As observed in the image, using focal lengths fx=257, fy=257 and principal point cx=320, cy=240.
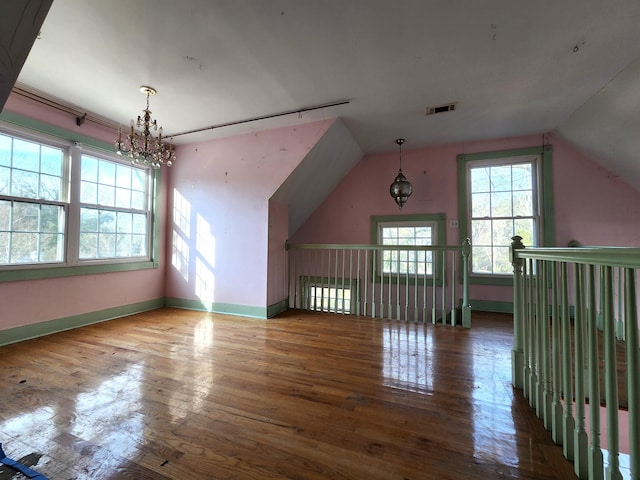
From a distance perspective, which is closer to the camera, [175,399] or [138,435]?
[138,435]

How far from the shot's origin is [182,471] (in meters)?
1.16

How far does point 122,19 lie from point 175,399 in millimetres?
2626

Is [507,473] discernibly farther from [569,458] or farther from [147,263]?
[147,263]

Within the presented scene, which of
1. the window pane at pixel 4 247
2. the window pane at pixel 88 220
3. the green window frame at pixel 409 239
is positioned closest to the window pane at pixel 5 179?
the window pane at pixel 4 247

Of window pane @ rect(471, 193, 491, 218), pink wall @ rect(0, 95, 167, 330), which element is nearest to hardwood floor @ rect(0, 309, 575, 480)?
pink wall @ rect(0, 95, 167, 330)

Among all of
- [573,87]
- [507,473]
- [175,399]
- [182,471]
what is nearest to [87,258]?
[175,399]

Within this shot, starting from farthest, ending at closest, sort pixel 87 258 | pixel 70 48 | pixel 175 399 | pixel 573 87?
pixel 87 258
pixel 573 87
pixel 70 48
pixel 175 399

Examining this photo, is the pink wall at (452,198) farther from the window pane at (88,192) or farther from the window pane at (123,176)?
the window pane at (88,192)

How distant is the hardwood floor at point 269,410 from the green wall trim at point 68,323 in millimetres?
126

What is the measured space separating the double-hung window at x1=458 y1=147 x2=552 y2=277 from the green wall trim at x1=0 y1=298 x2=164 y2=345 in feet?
17.0

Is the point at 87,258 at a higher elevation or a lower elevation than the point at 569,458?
higher

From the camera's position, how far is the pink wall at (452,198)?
354 centimetres

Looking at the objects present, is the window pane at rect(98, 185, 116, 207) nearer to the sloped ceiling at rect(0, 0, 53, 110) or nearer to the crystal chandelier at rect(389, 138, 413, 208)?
the sloped ceiling at rect(0, 0, 53, 110)

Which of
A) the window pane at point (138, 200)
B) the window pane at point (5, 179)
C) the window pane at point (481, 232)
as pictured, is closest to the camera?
the window pane at point (5, 179)
